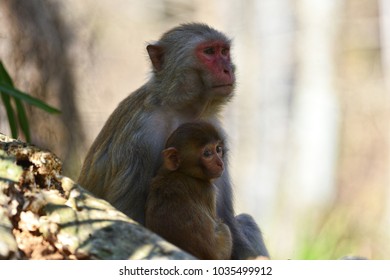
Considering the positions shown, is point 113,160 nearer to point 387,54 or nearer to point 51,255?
point 51,255

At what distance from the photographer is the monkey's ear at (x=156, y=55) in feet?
22.4

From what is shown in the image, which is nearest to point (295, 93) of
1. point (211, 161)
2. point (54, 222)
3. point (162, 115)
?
point (162, 115)

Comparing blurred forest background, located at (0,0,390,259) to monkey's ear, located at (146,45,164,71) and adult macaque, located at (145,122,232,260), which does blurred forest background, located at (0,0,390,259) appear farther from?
adult macaque, located at (145,122,232,260)

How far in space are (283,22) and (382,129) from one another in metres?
3.33

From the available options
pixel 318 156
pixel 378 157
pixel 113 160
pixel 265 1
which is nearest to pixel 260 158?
pixel 318 156

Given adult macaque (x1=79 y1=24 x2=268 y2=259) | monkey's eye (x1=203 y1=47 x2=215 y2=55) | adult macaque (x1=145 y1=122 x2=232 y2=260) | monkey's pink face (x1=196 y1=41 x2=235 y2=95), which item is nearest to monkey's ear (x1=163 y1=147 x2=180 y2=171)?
adult macaque (x1=145 y1=122 x2=232 y2=260)

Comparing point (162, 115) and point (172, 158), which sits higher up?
point (162, 115)

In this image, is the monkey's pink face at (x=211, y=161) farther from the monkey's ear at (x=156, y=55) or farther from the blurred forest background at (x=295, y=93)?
the blurred forest background at (x=295, y=93)

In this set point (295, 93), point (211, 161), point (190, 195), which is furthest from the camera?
point (295, 93)

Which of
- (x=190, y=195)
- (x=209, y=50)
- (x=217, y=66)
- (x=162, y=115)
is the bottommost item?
(x=190, y=195)

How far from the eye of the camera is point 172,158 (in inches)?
236

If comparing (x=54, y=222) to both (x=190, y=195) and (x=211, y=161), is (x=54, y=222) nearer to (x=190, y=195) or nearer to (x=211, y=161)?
(x=190, y=195)

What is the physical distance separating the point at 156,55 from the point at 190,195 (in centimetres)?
150

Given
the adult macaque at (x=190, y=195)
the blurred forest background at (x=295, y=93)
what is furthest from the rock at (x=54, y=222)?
the blurred forest background at (x=295, y=93)
